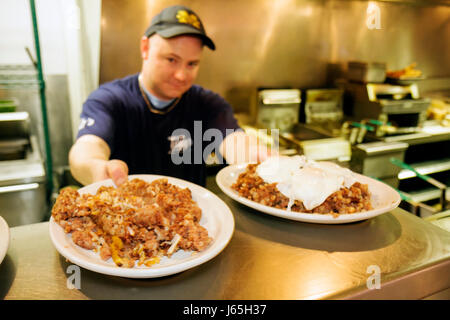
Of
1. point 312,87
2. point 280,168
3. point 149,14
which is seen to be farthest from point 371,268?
point 312,87

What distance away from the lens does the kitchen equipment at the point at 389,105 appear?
3.72 metres

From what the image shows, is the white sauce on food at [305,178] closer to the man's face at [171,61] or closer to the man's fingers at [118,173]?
the man's fingers at [118,173]

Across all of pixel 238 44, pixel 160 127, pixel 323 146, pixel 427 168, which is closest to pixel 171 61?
pixel 160 127

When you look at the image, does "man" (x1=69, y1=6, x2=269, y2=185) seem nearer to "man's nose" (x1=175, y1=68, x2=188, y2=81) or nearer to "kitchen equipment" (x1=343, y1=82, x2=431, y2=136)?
"man's nose" (x1=175, y1=68, x2=188, y2=81)

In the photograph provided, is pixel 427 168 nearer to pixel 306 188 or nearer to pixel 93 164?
pixel 306 188

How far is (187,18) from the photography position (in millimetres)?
1989

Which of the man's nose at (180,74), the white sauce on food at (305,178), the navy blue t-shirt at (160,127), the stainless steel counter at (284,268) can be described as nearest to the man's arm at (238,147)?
the navy blue t-shirt at (160,127)

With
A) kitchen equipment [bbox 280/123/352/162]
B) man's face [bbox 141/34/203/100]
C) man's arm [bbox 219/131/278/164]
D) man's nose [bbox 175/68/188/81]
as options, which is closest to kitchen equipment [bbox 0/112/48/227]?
man's face [bbox 141/34/203/100]

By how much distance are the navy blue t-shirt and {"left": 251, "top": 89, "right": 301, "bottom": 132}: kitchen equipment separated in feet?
4.00

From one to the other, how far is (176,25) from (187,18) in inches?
4.4

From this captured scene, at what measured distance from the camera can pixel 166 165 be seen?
244cm

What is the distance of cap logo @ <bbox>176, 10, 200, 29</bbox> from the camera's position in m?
1.96

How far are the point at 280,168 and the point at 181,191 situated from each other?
37cm
